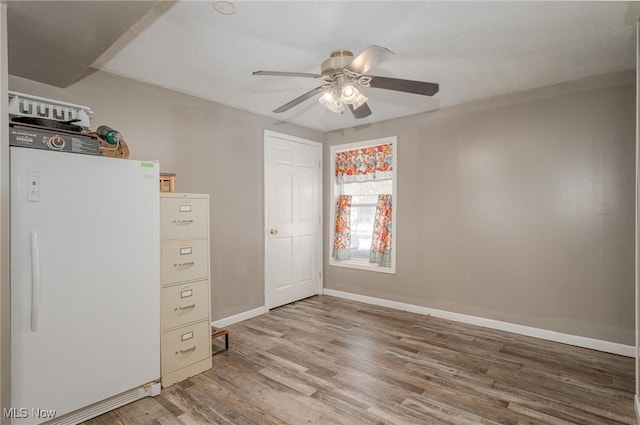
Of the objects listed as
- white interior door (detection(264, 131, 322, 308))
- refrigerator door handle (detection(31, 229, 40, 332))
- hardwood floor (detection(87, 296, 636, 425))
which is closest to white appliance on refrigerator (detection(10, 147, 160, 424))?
refrigerator door handle (detection(31, 229, 40, 332))

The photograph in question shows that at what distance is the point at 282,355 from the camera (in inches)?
115

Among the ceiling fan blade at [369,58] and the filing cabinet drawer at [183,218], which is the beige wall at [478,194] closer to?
the filing cabinet drawer at [183,218]

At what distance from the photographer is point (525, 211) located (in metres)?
3.35

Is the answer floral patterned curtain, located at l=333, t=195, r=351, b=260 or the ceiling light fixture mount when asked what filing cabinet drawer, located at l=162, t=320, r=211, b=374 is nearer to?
Answer: the ceiling light fixture mount

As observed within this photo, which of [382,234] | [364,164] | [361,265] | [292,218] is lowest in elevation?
[361,265]

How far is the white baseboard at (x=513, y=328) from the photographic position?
9.58 feet

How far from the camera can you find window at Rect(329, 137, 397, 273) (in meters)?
4.38

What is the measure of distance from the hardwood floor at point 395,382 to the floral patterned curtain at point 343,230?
4.77ft

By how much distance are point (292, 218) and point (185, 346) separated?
2292 mm

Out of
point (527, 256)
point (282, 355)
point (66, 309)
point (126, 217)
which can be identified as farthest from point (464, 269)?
point (66, 309)

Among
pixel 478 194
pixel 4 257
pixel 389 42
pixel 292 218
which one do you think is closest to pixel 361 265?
pixel 292 218

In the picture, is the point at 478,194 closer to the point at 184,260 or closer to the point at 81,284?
the point at 184,260

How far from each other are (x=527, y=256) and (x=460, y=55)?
214cm

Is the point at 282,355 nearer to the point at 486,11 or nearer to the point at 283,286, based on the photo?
the point at 283,286
